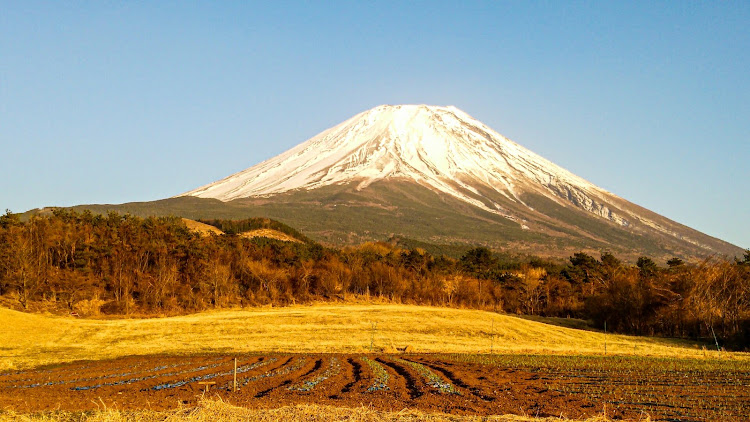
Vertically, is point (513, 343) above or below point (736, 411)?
below

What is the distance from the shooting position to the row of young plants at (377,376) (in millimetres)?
19406

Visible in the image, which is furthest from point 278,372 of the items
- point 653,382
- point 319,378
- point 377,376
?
point 653,382

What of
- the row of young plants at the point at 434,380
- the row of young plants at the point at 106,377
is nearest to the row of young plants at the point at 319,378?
the row of young plants at the point at 434,380

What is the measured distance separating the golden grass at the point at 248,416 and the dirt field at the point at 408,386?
1667 millimetres

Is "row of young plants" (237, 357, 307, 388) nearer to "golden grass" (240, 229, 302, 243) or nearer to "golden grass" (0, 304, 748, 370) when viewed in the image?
"golden grass" (0, 304, 748, 370)

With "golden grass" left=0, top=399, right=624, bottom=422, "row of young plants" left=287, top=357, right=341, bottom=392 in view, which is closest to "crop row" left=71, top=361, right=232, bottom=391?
"row of young plants" left=287, top=357, right=341, bottom=392

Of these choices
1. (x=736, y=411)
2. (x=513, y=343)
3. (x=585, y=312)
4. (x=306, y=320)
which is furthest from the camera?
(x=585, y=312)

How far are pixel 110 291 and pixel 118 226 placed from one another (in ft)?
39.6

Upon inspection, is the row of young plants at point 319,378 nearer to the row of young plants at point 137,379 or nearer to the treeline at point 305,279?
the row of young plants at point 137,379

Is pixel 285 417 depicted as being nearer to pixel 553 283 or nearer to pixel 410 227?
pixel 553 283

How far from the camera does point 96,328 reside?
4506 cm

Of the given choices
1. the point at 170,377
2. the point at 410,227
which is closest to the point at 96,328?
the point at 170,377

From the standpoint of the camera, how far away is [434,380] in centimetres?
2184

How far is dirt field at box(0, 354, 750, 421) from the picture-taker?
15.8 meters
